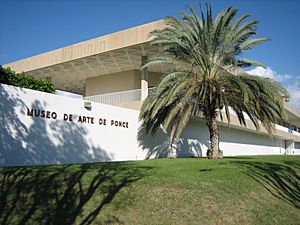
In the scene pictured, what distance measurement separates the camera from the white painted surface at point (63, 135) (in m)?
11.9

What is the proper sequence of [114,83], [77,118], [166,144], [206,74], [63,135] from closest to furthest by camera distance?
1. [63,135]
2. [77,118]
3. [206,74]
4. [166,144]
5. [114,83]

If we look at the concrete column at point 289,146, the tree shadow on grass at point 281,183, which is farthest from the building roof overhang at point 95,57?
the concrete column at point 289,146

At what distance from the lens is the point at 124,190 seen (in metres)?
7.60

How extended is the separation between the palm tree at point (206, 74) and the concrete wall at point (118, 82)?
27.9 ft

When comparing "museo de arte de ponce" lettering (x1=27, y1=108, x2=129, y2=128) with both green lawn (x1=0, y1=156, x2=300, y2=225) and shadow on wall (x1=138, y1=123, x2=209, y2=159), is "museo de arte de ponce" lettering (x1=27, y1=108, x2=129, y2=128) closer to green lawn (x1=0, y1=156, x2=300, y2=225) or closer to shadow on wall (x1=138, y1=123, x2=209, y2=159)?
shadow on wall (x1=138, y1=123, x2=209, y2=159)

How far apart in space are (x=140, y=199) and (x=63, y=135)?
756 cm

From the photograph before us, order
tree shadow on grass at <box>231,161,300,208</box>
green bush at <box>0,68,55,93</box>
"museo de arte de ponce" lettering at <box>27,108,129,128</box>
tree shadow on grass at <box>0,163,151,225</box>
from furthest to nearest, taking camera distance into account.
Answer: green bush at <box>0,68,55,93</box> < "museo de arte de ponce" lettering at <box>27,108,129,128</box> < tree shadow on grass at <box>231,161,300,208</box> < tree shadow on grass at <box>0,163,151,225</box>

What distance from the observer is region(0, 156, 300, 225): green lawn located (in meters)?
6.42

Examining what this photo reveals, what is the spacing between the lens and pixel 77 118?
47.2 ft

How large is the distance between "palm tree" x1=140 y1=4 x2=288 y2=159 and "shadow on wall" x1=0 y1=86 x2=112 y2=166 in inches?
167

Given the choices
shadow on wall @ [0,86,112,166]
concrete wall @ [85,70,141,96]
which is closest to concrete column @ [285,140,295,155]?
concrete wall @ [85,70,141,96]

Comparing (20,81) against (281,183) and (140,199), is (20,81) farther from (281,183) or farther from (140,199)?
(281,183)

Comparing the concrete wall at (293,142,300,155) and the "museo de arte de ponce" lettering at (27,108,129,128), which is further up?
the "museo de arte de ponce" lettering at (27,108,129,128)

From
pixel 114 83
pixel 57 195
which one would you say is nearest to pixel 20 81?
pixel 57 195
